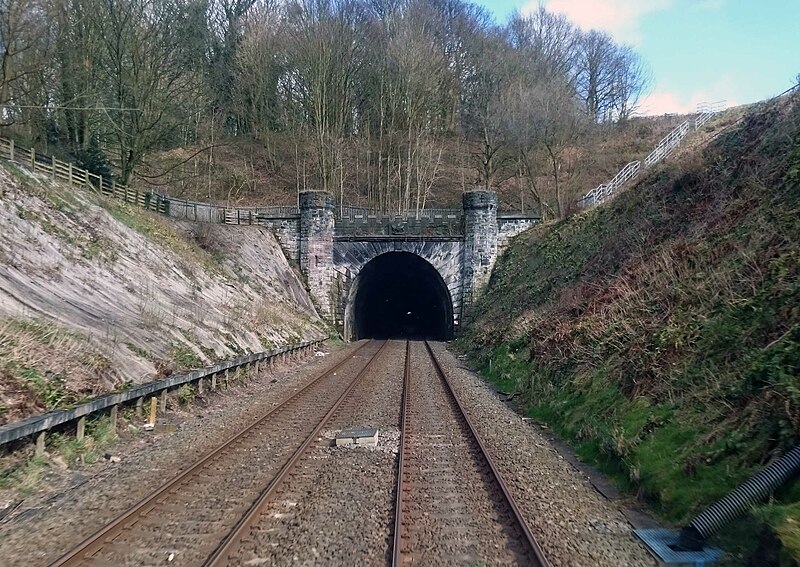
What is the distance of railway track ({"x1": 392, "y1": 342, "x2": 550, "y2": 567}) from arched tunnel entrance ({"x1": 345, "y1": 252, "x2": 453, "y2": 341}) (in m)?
22.4

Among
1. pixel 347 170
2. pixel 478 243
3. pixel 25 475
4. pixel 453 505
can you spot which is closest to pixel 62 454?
pixel 25 475

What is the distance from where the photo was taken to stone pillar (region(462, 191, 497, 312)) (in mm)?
32031

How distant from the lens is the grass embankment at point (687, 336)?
6.88 meters

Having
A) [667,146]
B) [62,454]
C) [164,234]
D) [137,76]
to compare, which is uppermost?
[137,76]

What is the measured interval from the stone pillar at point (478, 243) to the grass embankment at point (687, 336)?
1091 centimetres

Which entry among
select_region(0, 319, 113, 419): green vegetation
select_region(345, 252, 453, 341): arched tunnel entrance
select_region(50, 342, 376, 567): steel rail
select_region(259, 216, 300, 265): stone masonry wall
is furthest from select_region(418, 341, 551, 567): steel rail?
select_region(345, 252, 453, 341): arched tunnel entrance

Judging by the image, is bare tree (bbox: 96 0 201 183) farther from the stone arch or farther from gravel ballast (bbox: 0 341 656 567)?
gravel ballast (bbox: 0 341 656 567)

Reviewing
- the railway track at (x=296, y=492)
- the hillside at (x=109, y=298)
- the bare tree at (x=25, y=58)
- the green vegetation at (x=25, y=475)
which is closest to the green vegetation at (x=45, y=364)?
the hillside at (x=109, y=298)

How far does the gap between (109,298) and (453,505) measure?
37.5ft

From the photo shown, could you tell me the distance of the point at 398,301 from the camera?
48875 mm

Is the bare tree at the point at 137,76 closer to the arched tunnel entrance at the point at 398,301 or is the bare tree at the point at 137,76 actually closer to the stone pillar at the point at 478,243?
the arched tunnel entrance at the point at 398,301

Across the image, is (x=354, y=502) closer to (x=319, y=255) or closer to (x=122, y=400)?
(x=122, y=400)

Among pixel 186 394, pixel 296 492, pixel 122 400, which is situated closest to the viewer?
pixel 296 492

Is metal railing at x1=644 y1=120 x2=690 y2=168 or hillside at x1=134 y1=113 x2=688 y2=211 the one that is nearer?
metal railing at x1=644 y1=120 x2=690 y2=168
